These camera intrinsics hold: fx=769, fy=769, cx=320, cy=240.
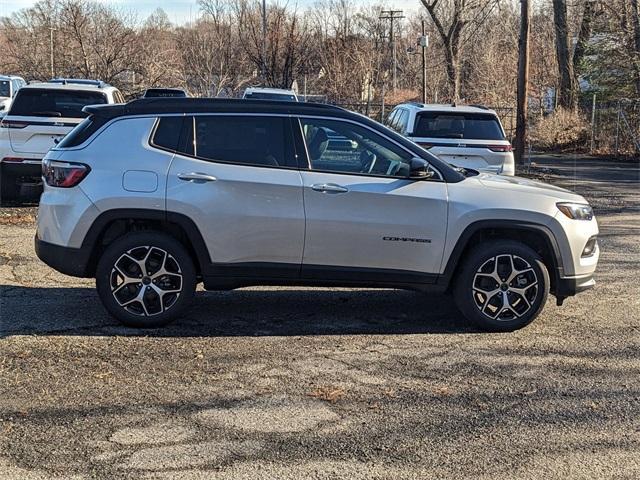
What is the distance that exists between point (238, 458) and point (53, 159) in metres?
3.33

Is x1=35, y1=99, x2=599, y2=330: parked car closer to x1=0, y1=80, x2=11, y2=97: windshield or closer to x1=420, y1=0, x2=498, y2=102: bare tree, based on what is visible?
x1=0, y1=80, x2=11, y2=97: windshield

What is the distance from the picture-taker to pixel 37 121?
1201cm

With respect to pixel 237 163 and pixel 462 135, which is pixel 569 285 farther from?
pixel 462 135

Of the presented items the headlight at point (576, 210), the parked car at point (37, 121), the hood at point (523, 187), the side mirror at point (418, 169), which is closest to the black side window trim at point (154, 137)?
the side mirror at point (418, 169)

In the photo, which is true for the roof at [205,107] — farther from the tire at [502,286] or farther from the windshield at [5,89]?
the windshield at [5,89]

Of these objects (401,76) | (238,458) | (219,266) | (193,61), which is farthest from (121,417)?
(401,76)

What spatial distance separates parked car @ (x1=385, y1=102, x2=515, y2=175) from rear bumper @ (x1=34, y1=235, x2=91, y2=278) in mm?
7271

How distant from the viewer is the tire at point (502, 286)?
20.4ft

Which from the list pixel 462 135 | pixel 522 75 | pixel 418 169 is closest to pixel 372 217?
pixel 418 169

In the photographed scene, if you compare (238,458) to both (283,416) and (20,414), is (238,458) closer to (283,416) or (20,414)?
(283,416)

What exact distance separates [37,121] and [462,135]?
6738 millimetres

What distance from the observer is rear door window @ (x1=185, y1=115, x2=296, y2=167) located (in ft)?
20.3

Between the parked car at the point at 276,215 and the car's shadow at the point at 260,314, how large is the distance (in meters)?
0.32

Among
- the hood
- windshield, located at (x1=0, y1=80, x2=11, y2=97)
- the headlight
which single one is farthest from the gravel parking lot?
windshield, located at (x1=0, y1=80, x2=11, y2=97)
